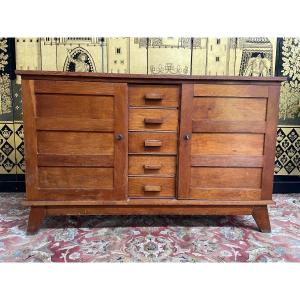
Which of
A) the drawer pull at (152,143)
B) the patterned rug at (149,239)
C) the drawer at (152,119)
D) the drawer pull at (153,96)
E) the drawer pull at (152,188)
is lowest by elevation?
the patterned rug at (149,239)

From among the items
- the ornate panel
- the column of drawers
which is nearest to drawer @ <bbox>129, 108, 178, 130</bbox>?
the column of drawers

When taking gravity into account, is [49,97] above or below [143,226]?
above

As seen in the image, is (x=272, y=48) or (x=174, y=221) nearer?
(x=174, y=221)

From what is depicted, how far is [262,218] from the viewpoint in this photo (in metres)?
1.58

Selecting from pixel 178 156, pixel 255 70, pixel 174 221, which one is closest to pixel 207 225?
pixel 174 221

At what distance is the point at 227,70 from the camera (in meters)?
2.12

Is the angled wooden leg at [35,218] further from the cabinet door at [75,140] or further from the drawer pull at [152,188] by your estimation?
the drawer pull at [152,188]

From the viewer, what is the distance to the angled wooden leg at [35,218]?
1510 millimetres

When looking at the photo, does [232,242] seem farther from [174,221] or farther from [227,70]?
[227,70]

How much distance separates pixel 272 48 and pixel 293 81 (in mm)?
306

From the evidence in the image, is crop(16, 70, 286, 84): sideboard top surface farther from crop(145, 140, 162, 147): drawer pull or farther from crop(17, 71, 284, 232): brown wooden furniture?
crop(145, 140, 162, 147): drawer pull

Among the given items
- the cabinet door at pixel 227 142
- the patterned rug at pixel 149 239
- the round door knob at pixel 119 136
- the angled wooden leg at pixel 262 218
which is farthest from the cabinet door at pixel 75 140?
the angled wooden leg at pixel 262 218

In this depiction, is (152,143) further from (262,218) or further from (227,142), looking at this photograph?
(262,218)

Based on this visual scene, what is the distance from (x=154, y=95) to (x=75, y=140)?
0.48 m
